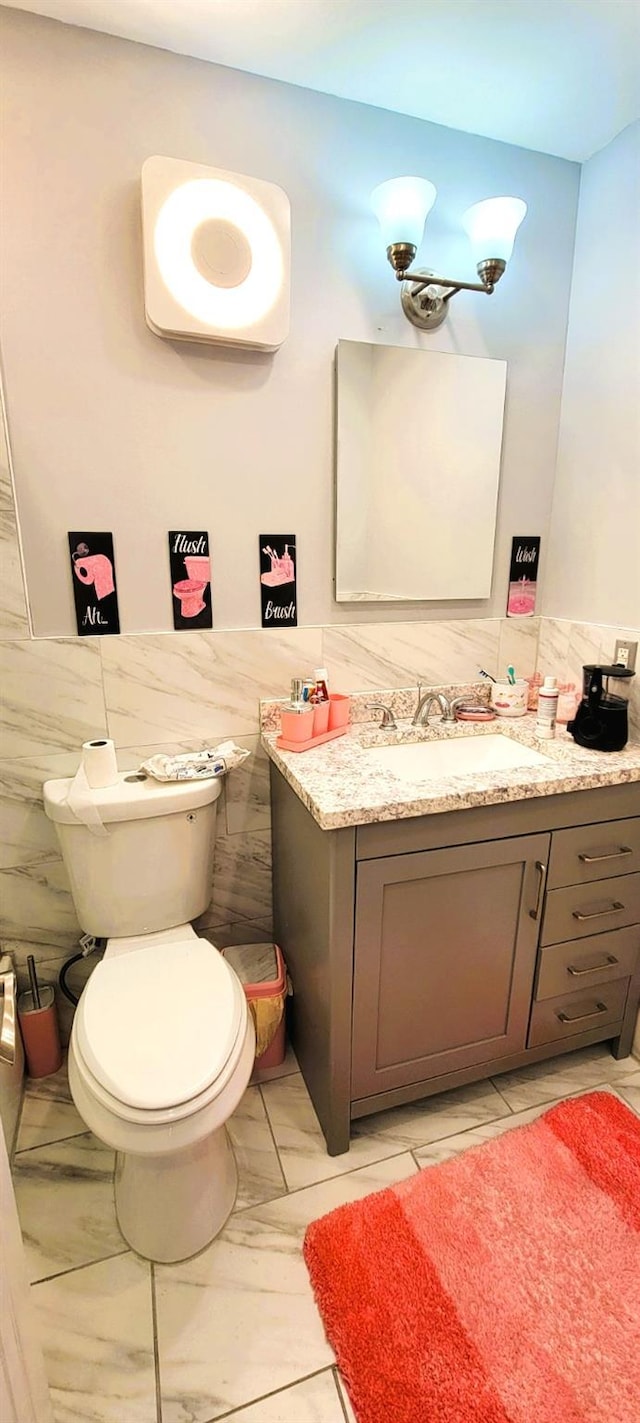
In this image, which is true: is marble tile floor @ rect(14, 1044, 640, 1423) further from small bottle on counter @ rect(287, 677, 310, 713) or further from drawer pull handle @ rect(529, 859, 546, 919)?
small bottle on counter @ rect(287, 677, 310, 713)

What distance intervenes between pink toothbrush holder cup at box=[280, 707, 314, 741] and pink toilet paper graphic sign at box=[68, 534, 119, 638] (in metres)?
0.48

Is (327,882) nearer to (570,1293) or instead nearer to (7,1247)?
(7,1247)

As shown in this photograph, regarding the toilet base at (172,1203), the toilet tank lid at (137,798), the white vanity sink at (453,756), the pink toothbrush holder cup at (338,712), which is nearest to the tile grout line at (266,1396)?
the toilet base at (172,1203)

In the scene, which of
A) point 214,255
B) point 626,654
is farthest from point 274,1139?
point 214,255

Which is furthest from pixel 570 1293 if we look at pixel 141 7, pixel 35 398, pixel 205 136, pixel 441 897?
pixel 141 7

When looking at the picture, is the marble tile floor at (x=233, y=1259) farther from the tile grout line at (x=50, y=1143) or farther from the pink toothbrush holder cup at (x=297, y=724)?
the pink toothbrush holder cup at (x=297, y=724)

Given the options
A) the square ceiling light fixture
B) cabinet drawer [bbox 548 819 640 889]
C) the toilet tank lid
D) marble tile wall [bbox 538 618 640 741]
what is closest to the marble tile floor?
cabinet drawer [bbox 548 819 640 889]

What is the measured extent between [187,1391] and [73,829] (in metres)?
1.00

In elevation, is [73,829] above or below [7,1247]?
above

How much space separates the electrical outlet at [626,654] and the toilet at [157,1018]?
1138 millimetres

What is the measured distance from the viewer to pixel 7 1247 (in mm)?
673

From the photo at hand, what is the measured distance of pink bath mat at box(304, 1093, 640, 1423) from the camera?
98cm

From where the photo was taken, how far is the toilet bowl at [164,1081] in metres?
1.01

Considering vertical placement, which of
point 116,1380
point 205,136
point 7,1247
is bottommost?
point 116,1380
